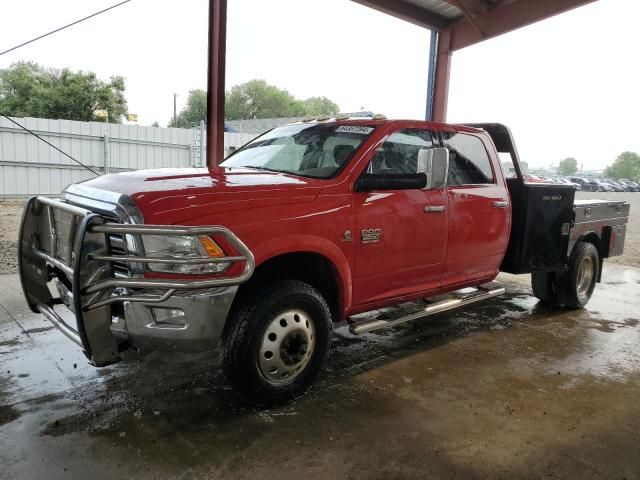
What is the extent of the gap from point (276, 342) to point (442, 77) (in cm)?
923

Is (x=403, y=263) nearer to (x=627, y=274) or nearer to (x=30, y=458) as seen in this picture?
(x=30, y=458)

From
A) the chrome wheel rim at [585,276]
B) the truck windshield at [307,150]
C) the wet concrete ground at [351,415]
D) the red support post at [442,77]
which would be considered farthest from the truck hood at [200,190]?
the red support post at [442,77]

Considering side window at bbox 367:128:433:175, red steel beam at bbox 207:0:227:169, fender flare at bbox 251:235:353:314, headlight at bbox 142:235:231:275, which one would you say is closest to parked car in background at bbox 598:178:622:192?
red steel beam at bbox 207:0:227:169

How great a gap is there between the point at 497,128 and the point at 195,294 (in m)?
4.13

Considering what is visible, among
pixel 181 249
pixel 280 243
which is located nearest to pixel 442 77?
pixel 280 243

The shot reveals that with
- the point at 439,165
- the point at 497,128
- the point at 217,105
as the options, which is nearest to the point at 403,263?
the point at 439,165

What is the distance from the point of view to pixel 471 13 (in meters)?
9.54

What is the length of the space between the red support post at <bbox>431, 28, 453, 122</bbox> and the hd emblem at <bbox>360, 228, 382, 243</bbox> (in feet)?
25.9

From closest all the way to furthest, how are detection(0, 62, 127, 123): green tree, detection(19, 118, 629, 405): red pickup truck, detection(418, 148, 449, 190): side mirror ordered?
detection(19, 118, 629, 405): red pickup truck, detection(418, 148, 449, 190): side mirror, detection(0, 62, 127, 123): green tree

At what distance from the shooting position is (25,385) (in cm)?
334

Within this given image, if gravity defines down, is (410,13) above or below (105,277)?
above

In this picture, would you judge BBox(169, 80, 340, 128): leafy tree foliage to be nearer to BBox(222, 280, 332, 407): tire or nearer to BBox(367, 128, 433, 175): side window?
BBox(367, 128, 433, 175): side window

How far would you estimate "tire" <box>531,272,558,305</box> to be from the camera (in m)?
5.75

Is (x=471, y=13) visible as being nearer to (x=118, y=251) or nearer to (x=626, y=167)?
(x=118, y=251)
